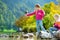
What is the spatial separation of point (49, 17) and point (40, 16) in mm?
2158

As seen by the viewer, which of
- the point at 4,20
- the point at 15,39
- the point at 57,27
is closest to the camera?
the point at 57,27

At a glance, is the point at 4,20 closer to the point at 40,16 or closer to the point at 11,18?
the point at 11,18

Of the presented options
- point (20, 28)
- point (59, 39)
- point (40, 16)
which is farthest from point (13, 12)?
point (59, 39)

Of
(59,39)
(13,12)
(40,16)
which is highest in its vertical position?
(13,12)

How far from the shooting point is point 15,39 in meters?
2.74

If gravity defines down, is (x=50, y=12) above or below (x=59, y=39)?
above

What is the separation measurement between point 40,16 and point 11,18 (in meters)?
2.96

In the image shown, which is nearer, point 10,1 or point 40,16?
point 40,16

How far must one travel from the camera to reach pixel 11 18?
5730mm

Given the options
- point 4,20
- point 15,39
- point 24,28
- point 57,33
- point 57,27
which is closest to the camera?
point 57,33

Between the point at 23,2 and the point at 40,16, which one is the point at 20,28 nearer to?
the point at 23,2

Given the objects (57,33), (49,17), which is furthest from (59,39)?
(49,17)

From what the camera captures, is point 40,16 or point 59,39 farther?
point 40,16

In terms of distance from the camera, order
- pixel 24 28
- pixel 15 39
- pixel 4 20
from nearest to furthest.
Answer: pixel 15 39
pixel 24 28
pixel 4 20
